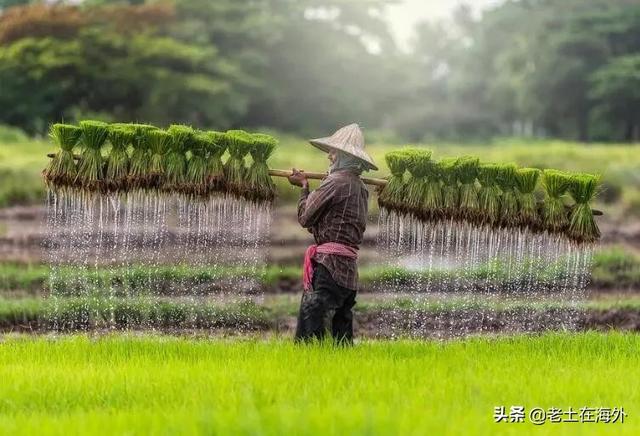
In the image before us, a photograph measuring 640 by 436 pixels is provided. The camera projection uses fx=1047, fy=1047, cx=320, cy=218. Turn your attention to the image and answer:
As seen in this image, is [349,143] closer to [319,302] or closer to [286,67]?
[319,302]

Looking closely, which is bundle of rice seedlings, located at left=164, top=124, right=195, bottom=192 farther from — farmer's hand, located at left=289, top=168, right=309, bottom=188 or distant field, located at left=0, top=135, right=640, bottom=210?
distant field, located at left=0, top=135, right=640, bottom=210

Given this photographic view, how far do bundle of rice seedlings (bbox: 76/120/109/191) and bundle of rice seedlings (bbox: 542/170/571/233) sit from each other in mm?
3210

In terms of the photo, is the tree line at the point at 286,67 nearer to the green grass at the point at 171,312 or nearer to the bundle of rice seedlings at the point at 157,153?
the green grass at the point at 171,312

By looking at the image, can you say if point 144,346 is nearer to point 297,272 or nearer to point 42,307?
point 42,307

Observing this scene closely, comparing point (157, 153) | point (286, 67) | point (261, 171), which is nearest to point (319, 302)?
point (261, 171)

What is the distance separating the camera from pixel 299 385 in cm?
552

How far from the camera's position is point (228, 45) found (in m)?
27.0

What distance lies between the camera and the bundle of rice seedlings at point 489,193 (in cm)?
766

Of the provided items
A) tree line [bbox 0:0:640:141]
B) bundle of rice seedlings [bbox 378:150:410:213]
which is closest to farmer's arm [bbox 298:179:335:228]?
bundle of rice seedlings [bbox 378:150:410:213]

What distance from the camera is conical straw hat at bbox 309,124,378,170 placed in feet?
22.0

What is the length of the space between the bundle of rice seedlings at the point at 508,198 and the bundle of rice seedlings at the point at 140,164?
255 cm

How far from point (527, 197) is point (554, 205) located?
0.67 ft

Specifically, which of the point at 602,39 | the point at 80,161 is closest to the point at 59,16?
the point at 602,39

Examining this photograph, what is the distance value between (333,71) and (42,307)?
1893 cm
